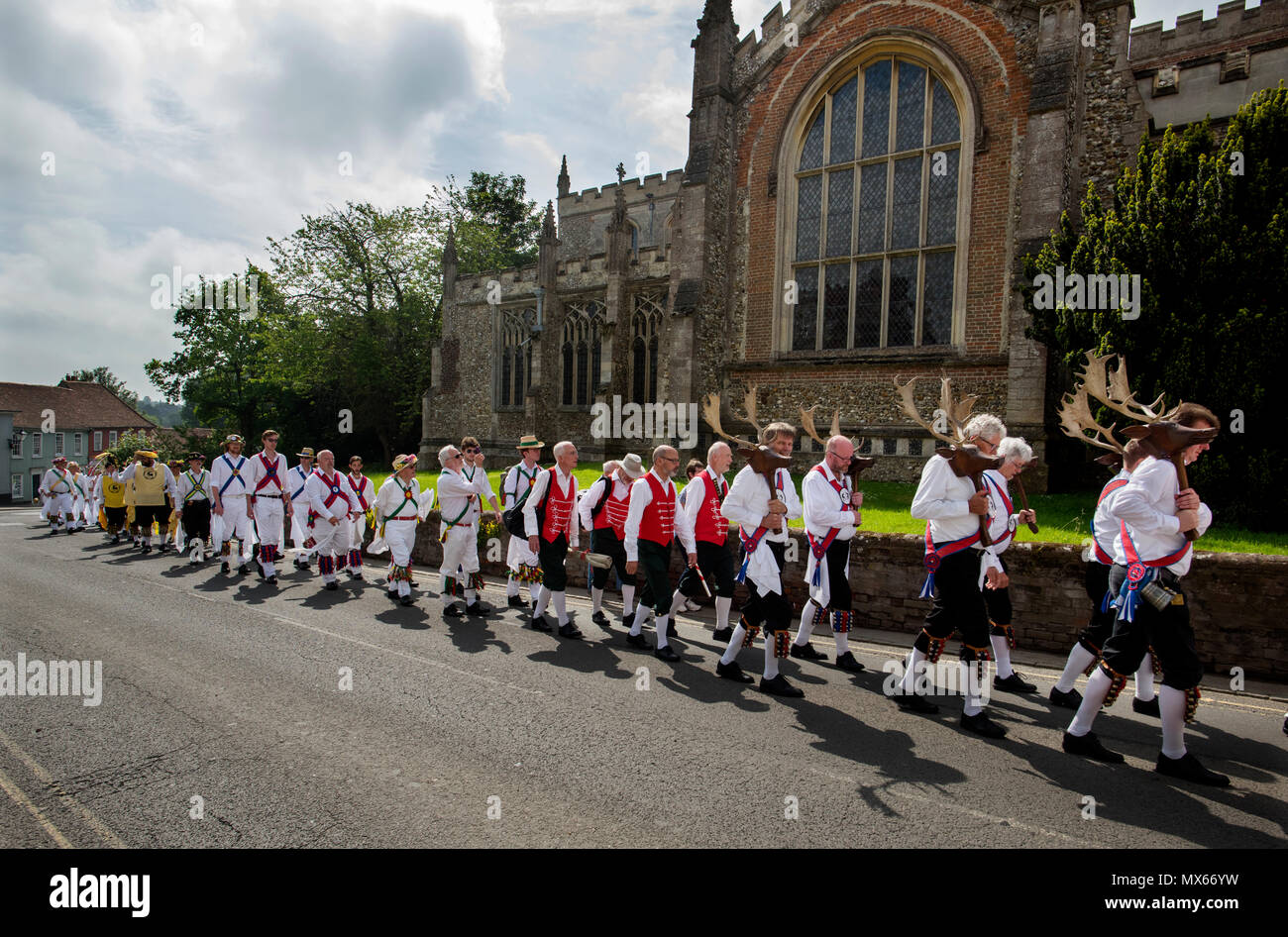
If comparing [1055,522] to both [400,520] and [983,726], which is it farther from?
[400,520]

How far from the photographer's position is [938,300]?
16.1m

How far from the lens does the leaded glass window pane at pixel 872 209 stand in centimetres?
1688

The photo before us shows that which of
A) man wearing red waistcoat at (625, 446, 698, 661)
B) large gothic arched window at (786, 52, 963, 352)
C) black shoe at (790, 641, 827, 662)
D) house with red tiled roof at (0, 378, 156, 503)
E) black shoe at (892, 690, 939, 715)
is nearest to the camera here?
black shoe at (892, 690, 939, 715)

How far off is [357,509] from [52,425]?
169 ft

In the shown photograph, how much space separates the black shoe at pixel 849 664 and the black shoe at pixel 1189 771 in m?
2.55

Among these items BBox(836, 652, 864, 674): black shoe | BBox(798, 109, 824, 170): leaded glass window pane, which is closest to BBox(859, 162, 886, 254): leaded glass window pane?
BBox(798, 109, 824, 170): leaded glass window pane

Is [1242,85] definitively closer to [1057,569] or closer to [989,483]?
[1057,569]

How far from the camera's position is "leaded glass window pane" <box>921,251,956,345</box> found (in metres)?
15.9

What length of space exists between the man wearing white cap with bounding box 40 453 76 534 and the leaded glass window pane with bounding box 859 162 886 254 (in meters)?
22.8

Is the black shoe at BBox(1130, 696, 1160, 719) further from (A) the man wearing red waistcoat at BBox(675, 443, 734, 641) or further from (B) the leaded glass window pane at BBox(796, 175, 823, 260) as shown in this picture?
(B) the leaded glass window pane at BBox(796, 175, 823, 260)

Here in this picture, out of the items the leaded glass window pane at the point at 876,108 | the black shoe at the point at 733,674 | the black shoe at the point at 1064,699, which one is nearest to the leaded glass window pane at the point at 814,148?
the leaded glass window pane at the point at 876,108

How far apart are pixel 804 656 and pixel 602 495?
9.93ft

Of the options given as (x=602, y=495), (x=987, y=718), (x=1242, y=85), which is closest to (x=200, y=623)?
(x=602, y=495)

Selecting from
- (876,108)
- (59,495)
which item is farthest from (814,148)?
(59,495)
